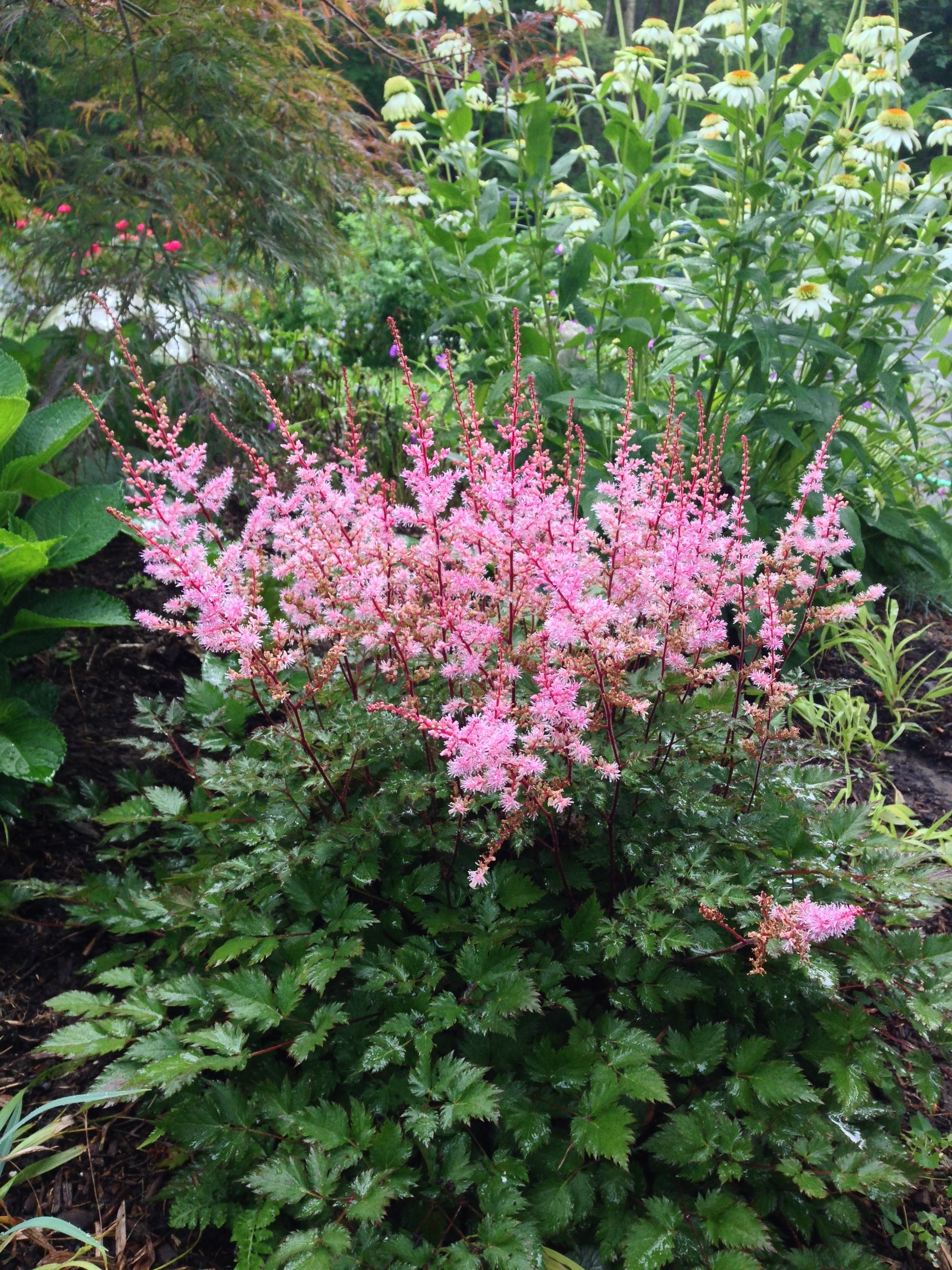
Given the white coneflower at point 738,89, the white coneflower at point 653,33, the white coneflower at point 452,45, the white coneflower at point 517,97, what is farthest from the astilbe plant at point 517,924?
the white coneflower at point 653,33

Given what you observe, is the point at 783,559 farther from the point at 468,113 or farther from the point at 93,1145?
the point at 468,113

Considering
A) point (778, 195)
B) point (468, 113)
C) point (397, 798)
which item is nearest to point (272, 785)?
point (397, 798)

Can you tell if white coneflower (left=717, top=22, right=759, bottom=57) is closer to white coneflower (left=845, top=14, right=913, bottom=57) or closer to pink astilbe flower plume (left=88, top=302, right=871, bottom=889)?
white coneflower (left=845, top=14, right=913, bottom=57)

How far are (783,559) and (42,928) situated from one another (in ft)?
6.26

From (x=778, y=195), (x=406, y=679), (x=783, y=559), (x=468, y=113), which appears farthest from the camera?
(x=468, y=113)

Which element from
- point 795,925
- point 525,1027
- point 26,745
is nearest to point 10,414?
point 26,745

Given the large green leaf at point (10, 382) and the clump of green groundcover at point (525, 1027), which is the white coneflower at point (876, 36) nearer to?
the clump of green groundcover at point (525, 1027)

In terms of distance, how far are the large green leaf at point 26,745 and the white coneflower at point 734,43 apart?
3024mm

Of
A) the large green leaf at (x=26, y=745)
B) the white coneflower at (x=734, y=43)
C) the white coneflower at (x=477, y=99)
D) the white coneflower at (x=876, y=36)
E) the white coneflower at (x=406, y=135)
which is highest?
the white coneflower at (x=876, y=36)

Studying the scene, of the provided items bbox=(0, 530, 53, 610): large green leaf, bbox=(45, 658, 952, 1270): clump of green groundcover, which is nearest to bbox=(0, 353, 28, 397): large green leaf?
bbox=(0, 530, 53, 610): large green leaf

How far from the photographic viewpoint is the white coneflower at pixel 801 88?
9.80 ft

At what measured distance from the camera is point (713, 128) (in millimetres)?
3598

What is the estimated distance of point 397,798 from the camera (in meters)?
1.67

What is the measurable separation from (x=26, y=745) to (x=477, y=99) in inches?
124
